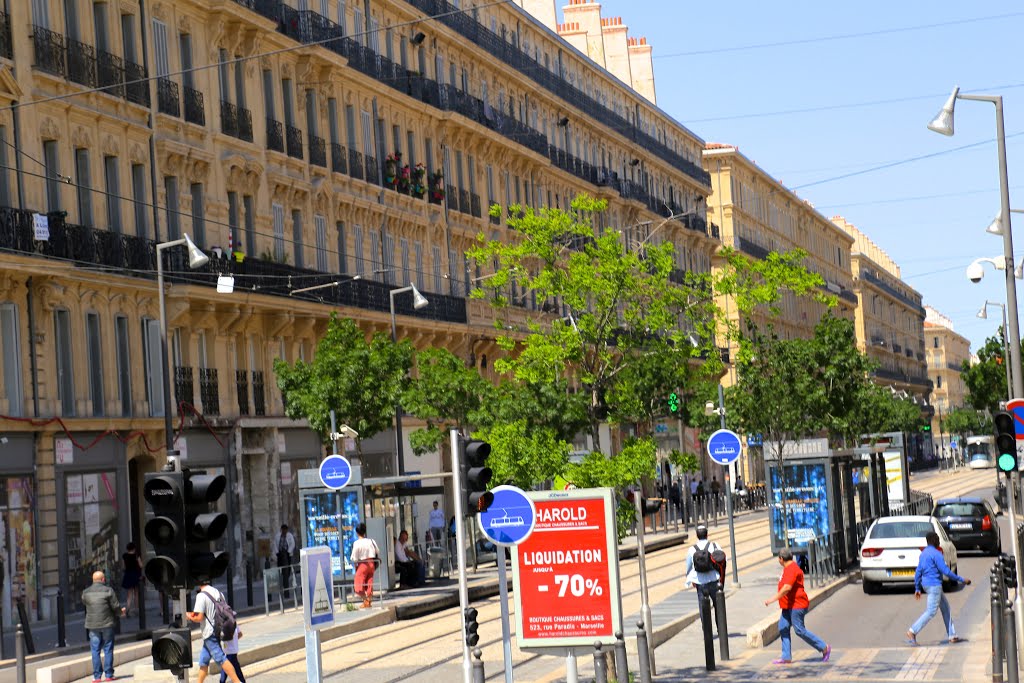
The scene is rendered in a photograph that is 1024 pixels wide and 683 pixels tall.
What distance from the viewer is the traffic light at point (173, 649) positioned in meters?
12.6

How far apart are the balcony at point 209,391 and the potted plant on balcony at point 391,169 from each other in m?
13.2

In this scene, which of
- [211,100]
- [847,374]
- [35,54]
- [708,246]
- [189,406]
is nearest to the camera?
[35,54]

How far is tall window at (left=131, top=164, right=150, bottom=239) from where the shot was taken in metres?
40.1

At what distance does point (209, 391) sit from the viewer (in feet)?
140

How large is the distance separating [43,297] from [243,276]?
808 centimetres

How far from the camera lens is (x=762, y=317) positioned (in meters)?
104

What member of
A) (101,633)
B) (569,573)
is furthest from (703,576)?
(569,573)

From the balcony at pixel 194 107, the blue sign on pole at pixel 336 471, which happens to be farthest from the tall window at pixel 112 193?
the blue sign on pole at pixel 336 471

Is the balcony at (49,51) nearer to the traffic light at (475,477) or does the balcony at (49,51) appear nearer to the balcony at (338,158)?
the balcony at (338,158)

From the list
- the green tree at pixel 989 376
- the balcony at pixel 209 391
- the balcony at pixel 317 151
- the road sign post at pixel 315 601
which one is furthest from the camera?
the green tree at pixel 989 376

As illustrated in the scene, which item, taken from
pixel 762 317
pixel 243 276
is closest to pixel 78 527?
pixel 243 276

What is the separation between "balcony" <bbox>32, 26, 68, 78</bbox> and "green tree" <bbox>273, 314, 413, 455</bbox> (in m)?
8.50

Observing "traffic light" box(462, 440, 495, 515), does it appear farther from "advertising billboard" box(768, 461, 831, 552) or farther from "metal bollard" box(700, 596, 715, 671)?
"advertising billboard" box(768, 461, 831, 552)

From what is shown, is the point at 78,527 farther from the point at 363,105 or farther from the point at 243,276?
the point at 363,105
